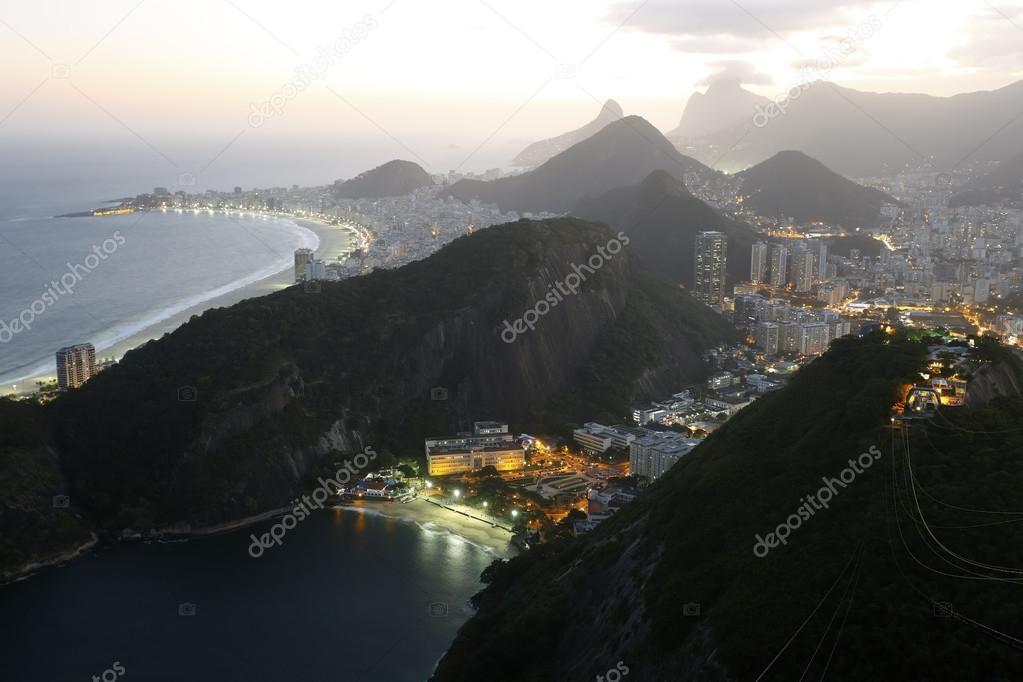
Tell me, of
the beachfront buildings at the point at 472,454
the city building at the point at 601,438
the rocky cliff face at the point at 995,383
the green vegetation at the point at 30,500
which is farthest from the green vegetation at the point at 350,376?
the rocky cliff face at the point at 995,383

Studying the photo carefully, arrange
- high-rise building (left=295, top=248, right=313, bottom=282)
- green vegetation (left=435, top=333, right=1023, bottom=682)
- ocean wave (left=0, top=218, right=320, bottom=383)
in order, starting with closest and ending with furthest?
green vegetation (left=435, top=333, right=1023, bottom=682) → ocean wave (left=0, top=218, right=320, bottom=383) → high-rise building (left=295, top=248, right=313, bottom=282)

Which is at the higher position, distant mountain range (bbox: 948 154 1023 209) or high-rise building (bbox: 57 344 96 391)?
distant mountain range (bbox: 948 154 1023 209)

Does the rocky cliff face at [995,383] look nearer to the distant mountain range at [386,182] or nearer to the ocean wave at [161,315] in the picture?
the ocean wave at [161,315]

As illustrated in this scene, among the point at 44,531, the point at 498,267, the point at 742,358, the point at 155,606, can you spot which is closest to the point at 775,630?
the point at 155,606

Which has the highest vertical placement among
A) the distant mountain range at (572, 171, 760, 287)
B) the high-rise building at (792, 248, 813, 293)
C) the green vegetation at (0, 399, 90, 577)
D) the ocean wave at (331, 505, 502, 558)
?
the distant mountain range at (572, 171, 760, 287)

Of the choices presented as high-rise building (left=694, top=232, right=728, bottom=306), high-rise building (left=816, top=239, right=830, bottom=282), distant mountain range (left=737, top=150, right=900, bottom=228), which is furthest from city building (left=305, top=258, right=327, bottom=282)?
distant mountain range (left=737, top=150, right=900, bottom=228)

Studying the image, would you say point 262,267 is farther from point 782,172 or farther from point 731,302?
point 782,172

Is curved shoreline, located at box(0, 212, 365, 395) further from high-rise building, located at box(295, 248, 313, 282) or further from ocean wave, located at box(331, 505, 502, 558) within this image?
ocean wave, located at box(331, 505, 502, 558)
